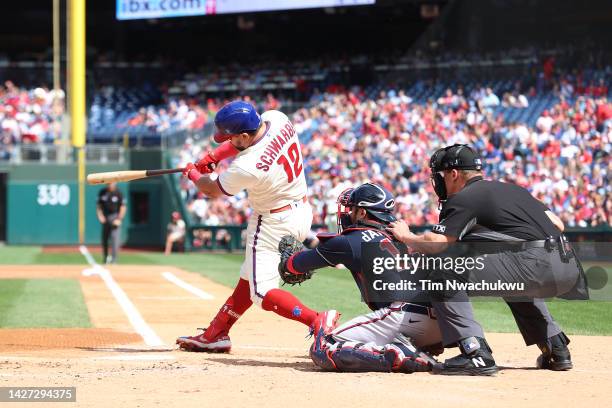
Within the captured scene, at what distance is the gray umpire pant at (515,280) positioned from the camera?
5.45 m

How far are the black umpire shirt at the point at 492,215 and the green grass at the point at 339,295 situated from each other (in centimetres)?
145

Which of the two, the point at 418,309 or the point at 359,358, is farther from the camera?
the point at 418,309

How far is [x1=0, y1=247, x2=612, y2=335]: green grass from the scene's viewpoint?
30.3 ft

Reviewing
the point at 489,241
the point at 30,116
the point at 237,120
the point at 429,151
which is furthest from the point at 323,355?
the point at 30,116

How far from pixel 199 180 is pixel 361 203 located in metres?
1.25

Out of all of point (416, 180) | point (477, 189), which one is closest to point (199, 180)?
point (477, 189)

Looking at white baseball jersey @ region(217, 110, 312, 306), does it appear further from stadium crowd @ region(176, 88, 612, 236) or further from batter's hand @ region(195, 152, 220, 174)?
stadium crowd @ region(176, 88, 612, 236)

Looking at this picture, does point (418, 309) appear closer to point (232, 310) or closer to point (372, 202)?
point (372, 202)

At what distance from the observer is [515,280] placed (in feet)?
18.1

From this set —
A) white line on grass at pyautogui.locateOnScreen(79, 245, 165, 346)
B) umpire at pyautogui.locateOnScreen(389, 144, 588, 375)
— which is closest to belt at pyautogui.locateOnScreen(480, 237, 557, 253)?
umpire at pyautogui.locateOnScreen(389, 144, 588, 375)

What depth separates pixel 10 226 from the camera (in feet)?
96.1

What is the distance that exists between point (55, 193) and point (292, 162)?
24194mm

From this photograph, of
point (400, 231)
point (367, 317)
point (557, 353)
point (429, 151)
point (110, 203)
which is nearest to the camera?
point (400, 231)

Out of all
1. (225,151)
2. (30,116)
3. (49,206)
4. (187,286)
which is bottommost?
(187,286)
